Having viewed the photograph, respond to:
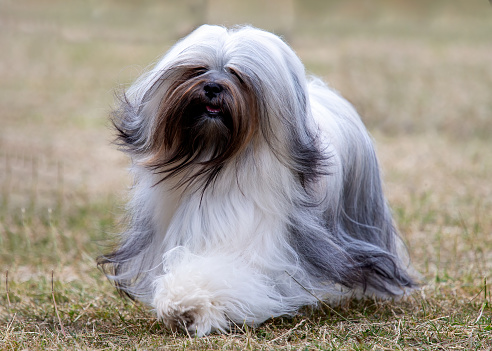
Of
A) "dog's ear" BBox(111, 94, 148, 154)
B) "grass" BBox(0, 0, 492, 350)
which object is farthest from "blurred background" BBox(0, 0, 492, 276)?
"dog's ear" BBox(111, 94, 148, 154)

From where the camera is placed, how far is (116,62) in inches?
624

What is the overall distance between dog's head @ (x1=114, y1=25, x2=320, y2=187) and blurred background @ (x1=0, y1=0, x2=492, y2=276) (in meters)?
0.47

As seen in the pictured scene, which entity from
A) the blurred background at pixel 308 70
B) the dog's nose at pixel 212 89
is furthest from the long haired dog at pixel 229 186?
the blurred background at pixel 308 70

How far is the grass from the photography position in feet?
11.0

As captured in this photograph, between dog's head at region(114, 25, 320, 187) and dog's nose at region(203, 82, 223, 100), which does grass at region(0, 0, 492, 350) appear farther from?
dog's nose at region(203, 82, 223, 100)

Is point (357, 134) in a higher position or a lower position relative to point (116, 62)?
higher

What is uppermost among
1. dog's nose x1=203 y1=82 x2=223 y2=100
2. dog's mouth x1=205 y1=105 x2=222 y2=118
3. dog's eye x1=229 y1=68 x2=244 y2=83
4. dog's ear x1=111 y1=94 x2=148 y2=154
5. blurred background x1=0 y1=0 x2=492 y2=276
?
dog's eye x1=229 y1=68 x2=244 y2=83

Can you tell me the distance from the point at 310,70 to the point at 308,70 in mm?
2502

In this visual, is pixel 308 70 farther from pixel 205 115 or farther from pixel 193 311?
pixel 193 311

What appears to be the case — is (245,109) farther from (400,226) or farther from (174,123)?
(400,226)

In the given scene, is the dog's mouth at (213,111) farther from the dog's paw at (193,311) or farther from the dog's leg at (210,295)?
the dog's paw at (193,311)

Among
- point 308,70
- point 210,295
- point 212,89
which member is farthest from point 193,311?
point 308,70

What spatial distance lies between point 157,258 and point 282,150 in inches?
32.2

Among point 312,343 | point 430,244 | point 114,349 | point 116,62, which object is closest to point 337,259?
point 312,343
